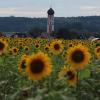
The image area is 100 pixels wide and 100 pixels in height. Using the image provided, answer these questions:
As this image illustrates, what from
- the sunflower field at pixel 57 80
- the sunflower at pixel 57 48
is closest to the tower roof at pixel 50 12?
the sunflower at pixel 57 48

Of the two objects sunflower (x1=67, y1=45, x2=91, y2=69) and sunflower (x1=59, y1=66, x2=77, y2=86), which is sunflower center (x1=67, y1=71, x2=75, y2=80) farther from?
sunflower (x1=67, y1=45, x2=91, y2=69)

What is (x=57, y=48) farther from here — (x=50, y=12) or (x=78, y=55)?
(x=50, y=12)

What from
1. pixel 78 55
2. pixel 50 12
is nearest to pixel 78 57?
pixel 78 55

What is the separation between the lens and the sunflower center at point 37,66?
4344 millimetres

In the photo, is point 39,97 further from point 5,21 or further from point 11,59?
point 5,21

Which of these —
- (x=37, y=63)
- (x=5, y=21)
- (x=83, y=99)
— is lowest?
(x=83, y=99)

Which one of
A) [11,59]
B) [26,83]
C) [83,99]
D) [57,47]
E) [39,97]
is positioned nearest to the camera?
[39,97]

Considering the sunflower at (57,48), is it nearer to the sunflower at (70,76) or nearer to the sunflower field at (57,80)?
the sunflower field at (57,80)

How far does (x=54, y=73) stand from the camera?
5.73m

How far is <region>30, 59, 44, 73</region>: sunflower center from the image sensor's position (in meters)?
4.34

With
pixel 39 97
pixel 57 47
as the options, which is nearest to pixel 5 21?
pixel 57 47

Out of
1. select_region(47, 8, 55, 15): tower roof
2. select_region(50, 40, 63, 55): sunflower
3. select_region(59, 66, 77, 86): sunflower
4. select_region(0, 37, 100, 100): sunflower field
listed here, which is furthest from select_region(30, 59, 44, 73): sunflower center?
select_region(47, 8, 55, 15): tower roof

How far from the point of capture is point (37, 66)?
4391 mm

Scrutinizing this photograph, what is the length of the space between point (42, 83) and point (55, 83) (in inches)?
5.4
